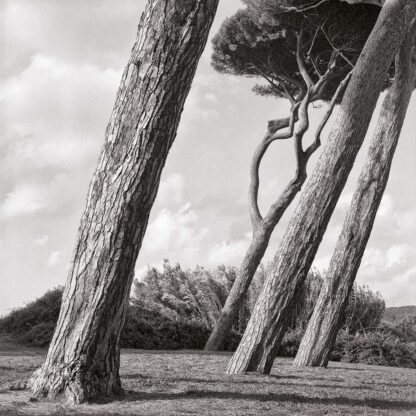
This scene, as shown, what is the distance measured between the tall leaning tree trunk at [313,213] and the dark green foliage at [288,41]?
5.28m

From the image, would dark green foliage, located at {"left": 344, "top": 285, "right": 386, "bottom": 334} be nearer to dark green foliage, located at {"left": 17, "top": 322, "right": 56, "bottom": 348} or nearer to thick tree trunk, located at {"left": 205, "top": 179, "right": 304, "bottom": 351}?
thick tree trunk, located at {"left": 205, "top": 179, "right": 304, "bottom": 351}

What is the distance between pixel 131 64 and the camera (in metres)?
5.10

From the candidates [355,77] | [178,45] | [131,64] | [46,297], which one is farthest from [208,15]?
[46,297]

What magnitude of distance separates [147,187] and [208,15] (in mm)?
1486

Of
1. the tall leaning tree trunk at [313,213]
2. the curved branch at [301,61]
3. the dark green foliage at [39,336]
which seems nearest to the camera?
the tall leaning tree trunk at [313,213]

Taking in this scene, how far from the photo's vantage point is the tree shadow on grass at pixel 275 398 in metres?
5.48

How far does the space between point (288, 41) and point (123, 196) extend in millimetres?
10536

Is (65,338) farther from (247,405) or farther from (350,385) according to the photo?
(350,385)

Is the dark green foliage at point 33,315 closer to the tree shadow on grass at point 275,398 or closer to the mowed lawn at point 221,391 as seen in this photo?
the mowed lawn at point 221,391

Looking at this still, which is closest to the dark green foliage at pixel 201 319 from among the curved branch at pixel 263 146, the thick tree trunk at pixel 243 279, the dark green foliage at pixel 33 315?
the dark green foliage at pixel 33 315

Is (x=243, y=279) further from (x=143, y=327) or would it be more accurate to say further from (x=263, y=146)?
(x=263, y=146)

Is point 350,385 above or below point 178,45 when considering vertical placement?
below

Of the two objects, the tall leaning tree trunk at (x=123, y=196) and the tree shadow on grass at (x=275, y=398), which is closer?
the tall leaning tree trunk at (x=123, y=196)

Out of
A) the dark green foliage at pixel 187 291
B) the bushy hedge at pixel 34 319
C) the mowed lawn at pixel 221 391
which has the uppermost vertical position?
the dark green foliage at pixel 187 291
